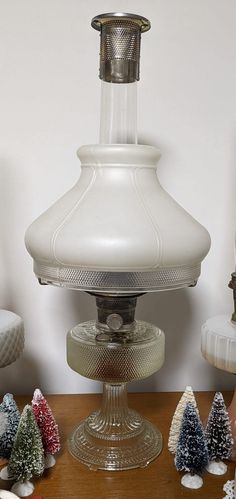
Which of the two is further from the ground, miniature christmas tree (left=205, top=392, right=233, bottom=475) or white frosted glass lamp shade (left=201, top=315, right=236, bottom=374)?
white frosted glass lamp shade (left=201, top=315, right=236, bottom=374)

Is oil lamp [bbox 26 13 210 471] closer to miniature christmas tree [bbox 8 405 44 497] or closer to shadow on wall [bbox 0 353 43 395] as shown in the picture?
miniature christmas tree [bbox 8 405 44 497]

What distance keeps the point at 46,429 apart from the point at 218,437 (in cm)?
24

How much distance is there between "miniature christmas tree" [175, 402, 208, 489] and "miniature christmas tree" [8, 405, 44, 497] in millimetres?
182

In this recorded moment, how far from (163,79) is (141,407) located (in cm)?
58

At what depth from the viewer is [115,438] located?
0.73 meters

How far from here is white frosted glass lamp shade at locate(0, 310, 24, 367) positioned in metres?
0.66

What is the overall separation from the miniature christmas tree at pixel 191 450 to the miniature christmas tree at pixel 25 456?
18 cm

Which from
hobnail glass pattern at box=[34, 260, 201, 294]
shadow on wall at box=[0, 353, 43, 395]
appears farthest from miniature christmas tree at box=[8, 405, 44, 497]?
shadow on wall at box=[0, 353, 43, 395]

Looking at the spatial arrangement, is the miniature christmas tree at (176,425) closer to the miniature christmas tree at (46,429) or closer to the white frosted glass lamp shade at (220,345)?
the white frosted glass lamp shade at (220,345)

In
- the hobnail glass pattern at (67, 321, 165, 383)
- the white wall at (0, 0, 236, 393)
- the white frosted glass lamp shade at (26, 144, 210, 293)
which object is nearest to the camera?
the white frosted glass lamp shade at (26, 144, 210, 293)

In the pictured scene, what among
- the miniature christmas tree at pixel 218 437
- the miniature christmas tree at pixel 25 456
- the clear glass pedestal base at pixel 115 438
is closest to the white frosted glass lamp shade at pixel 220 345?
the miniature christmas tree at pixel 218 437

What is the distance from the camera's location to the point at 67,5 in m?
0.86

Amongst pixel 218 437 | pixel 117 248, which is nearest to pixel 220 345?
pixel 218 437

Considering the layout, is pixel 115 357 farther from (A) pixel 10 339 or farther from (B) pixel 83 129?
(B) pixel 83 129
